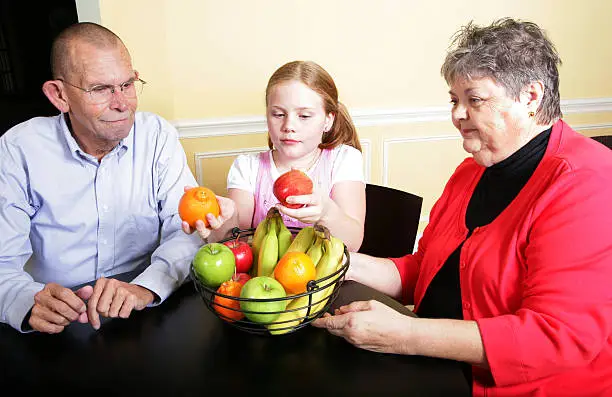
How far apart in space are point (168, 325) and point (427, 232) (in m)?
0.83

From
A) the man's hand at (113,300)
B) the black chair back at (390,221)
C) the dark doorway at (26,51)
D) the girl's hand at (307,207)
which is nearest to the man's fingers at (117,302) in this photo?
the man's hand at (113,300)

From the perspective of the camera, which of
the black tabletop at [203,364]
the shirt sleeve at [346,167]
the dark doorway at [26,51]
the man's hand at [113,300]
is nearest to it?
the black tabletop at [203,364]

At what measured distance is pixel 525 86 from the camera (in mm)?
1259

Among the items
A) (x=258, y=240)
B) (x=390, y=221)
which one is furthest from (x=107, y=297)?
(x=390, y=221)

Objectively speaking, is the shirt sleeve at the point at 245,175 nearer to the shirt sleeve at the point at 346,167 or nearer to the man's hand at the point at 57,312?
the shirt sleeve at the point at 346,167

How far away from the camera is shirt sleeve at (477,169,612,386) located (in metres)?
1.10

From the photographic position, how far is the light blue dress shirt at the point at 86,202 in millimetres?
1659

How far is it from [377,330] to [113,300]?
25.1 inches

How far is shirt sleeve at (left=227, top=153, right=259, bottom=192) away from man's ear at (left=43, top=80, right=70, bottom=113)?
2.04 feet

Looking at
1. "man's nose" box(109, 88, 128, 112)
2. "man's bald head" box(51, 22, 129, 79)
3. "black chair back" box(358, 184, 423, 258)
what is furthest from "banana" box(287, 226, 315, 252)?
"man's bald head" box(51, 22, 129, 79)

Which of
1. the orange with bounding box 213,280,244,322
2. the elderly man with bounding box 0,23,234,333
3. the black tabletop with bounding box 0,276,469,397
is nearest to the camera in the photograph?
the black tabletop with bounding box 0,276,469,397

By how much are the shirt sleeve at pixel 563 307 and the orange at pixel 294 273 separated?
39 cm

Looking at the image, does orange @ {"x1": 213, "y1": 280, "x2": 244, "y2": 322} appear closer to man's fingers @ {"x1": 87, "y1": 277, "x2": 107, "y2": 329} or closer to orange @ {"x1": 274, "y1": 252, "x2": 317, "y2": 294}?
orange @ {"x1": 274, "y1": 252, "x2": 317, "y2": 294}

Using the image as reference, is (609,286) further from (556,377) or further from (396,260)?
(396,260)
